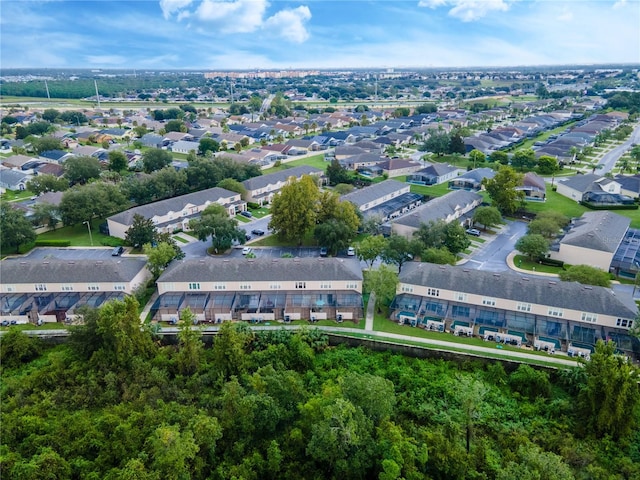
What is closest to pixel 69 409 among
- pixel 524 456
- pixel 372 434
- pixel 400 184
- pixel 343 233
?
pixel 372 434

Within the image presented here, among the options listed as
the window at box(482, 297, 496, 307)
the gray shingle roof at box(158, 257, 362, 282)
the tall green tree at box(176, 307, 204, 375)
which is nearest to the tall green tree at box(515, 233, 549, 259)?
the window at box(482, 297, 496, 307)

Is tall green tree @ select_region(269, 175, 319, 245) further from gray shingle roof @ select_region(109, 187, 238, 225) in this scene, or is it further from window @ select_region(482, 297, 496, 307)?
window @ select_region(482, 297, 496, 307)

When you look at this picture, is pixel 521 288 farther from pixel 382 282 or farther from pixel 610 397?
pixel 610 397

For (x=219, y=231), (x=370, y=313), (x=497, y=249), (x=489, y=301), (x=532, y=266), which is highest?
(x=219, y=231)

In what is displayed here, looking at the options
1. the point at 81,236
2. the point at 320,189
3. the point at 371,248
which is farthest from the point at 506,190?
the point at 81,236

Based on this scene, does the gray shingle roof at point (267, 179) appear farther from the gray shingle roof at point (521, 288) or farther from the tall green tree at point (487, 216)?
the gray shingle roof at point (521, 288)

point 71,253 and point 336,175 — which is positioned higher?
point 336,175
